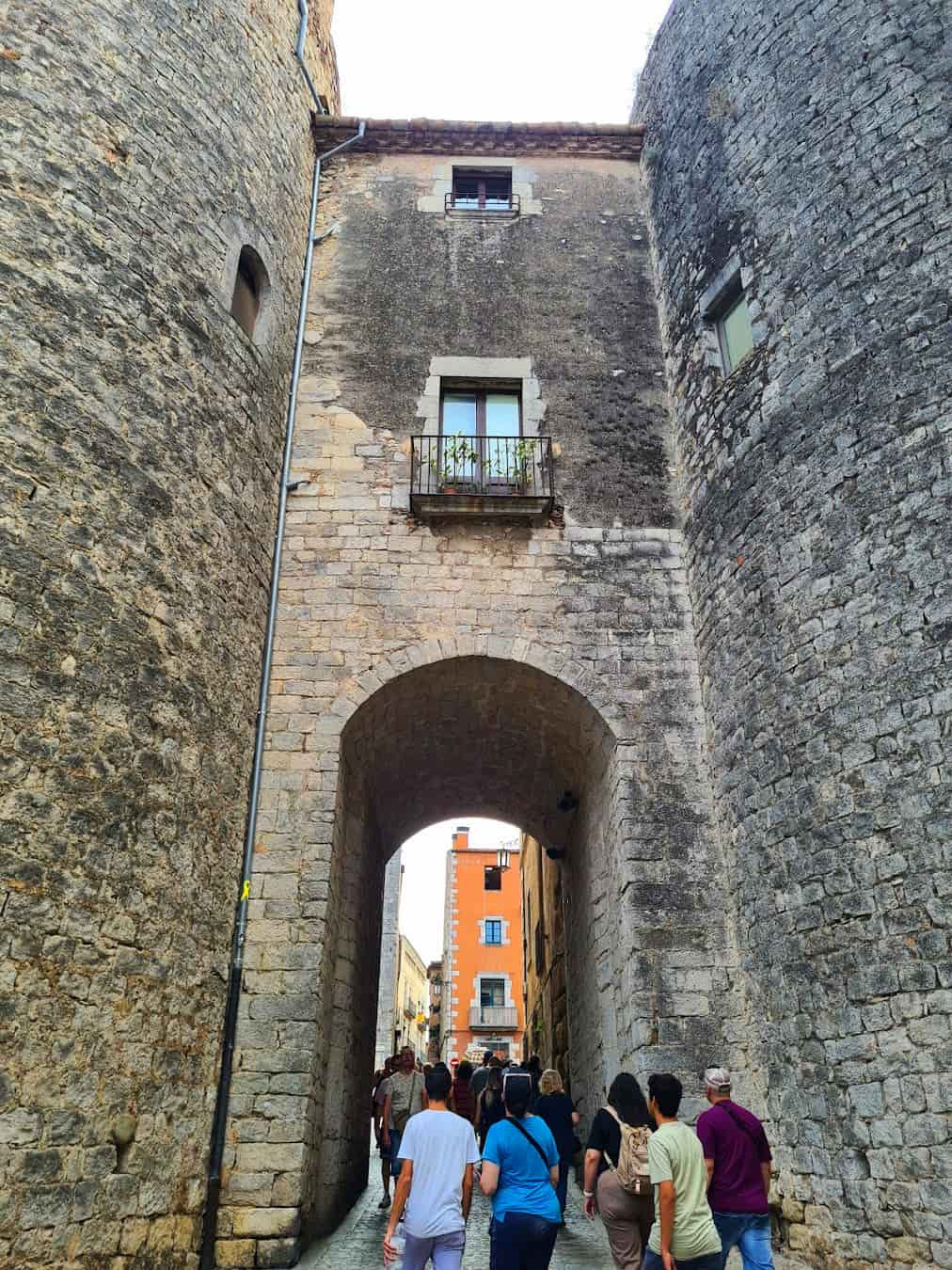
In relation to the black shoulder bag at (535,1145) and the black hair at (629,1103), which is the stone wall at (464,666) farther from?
the black shoulder bag at (535,1145)

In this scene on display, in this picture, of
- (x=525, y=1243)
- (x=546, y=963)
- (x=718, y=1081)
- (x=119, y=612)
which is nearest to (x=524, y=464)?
(x=119, y=612)

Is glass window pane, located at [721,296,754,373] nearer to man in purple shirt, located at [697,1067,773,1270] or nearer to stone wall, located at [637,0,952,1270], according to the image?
stone wall, located at [637,0,952,1270]

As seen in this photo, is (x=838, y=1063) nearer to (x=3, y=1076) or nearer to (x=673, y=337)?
(x=3, y=1076)

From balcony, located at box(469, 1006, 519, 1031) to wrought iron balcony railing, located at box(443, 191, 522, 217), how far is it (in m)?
27.0

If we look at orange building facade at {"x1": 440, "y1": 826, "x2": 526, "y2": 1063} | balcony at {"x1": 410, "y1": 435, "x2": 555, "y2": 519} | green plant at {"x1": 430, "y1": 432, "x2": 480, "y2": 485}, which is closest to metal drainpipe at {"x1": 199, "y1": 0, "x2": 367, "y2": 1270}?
balcony at {"x1": 410, "y1": 435, "x2": 555, "y2": 519}

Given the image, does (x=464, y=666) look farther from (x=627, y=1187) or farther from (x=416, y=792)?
(x=627, y=1187)

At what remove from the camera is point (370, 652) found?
24.6 feet

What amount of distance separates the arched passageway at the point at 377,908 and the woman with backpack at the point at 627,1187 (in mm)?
2000

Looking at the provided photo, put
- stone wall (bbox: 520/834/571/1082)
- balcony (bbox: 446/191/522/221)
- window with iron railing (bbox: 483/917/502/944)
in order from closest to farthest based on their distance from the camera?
1. balcony (bbox: 446/191/522/221)
2. stone wall (bbox: 520/834/571/1082)
3. window with iron railing (bbox: 483/917/502/944)

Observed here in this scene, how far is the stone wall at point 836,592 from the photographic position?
16.5ft

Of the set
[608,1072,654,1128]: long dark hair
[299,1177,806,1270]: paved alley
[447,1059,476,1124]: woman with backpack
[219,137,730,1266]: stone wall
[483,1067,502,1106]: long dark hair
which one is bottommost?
[299,1177,806,1270]: paved alley

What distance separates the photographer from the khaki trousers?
13.3ft

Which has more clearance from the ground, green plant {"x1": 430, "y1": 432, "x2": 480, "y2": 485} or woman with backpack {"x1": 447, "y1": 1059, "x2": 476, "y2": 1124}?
green plant {"x1": 430, "y1": 432, "x2": 480, "y2": 485}

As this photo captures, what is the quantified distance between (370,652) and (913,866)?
431 centimetres
